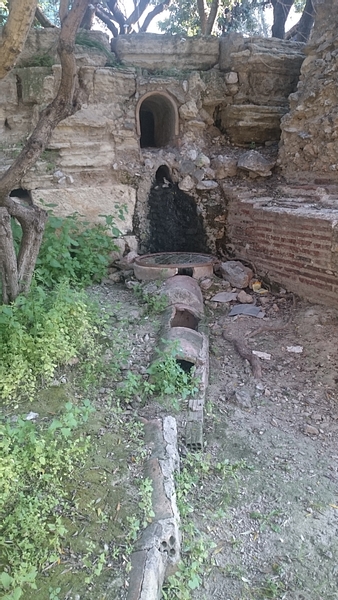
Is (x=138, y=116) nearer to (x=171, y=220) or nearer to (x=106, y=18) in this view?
(x=171, y=220)

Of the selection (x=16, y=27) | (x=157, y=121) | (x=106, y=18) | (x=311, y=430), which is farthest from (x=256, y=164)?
(x=106, y=18)

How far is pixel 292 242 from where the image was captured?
5.17 metres

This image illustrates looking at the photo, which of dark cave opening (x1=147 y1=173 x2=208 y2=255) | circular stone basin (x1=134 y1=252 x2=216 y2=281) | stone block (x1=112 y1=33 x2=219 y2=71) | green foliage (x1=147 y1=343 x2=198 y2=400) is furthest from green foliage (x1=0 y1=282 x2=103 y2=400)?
stone block (x1=112 y1=33 x2=219 y2=71)

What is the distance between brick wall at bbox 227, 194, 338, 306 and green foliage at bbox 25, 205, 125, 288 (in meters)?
1.94

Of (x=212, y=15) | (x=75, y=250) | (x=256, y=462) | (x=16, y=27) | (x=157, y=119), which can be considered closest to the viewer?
(x=16, y=27)

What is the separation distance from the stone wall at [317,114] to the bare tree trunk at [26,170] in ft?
11.4

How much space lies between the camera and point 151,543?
205cm

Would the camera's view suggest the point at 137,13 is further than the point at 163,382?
Yes

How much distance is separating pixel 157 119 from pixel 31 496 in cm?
737

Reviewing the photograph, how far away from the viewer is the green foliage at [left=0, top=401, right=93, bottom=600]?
186 centimetres

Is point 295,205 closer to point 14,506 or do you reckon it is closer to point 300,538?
point 300,538

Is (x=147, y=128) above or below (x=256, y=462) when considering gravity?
above

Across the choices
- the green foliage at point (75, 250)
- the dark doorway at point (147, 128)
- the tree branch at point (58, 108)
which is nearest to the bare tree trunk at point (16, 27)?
the tree branch at point (58, 108)

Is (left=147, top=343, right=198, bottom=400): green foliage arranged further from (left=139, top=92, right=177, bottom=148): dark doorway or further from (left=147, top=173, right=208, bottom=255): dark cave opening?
(left=139, top=92, right=177, bottom=148): dark doorway
